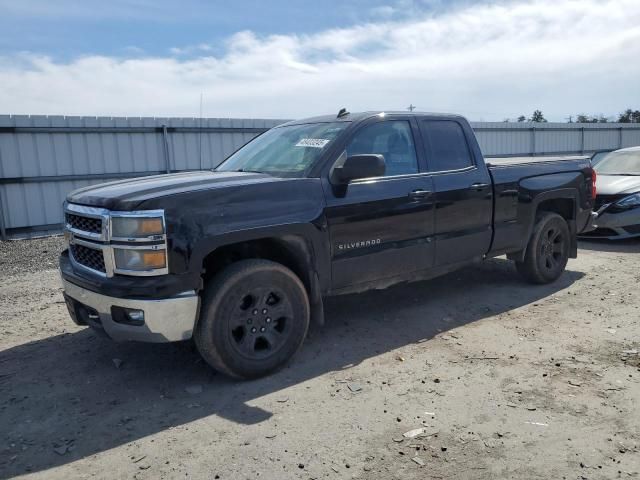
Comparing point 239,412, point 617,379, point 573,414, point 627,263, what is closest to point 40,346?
point 239,412

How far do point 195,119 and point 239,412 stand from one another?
936 cm

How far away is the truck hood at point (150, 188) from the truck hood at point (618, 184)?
21.6ft

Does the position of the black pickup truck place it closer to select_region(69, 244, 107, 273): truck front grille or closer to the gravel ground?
select_region(69, 244, 107, 273): truck front grille

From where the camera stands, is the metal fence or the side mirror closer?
the side mirror

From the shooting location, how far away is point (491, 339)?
4715 mm

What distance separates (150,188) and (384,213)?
6.23 ft

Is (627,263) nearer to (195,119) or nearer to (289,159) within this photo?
(289,159)

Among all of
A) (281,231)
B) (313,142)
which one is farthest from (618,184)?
(281,231)

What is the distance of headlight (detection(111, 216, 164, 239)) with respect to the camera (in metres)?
3.50

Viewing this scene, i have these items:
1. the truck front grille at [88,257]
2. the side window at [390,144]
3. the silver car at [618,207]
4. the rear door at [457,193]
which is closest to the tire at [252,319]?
the truck front grille at [88,257]

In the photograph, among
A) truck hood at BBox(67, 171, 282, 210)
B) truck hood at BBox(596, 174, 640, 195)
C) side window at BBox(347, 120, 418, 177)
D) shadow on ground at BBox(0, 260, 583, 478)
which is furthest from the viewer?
truck hood at BBox(596, 174, 640, 195)

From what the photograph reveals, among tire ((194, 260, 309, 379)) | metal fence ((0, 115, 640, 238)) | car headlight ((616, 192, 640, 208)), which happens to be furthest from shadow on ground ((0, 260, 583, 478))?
metal fence ((0, 115, 640, 238))

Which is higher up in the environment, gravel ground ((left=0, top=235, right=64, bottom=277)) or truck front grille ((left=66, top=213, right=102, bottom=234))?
truck front grille ((left=66, top=213, right=102, bottom=234))

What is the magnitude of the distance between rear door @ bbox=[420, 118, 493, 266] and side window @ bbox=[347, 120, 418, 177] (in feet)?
0.68
